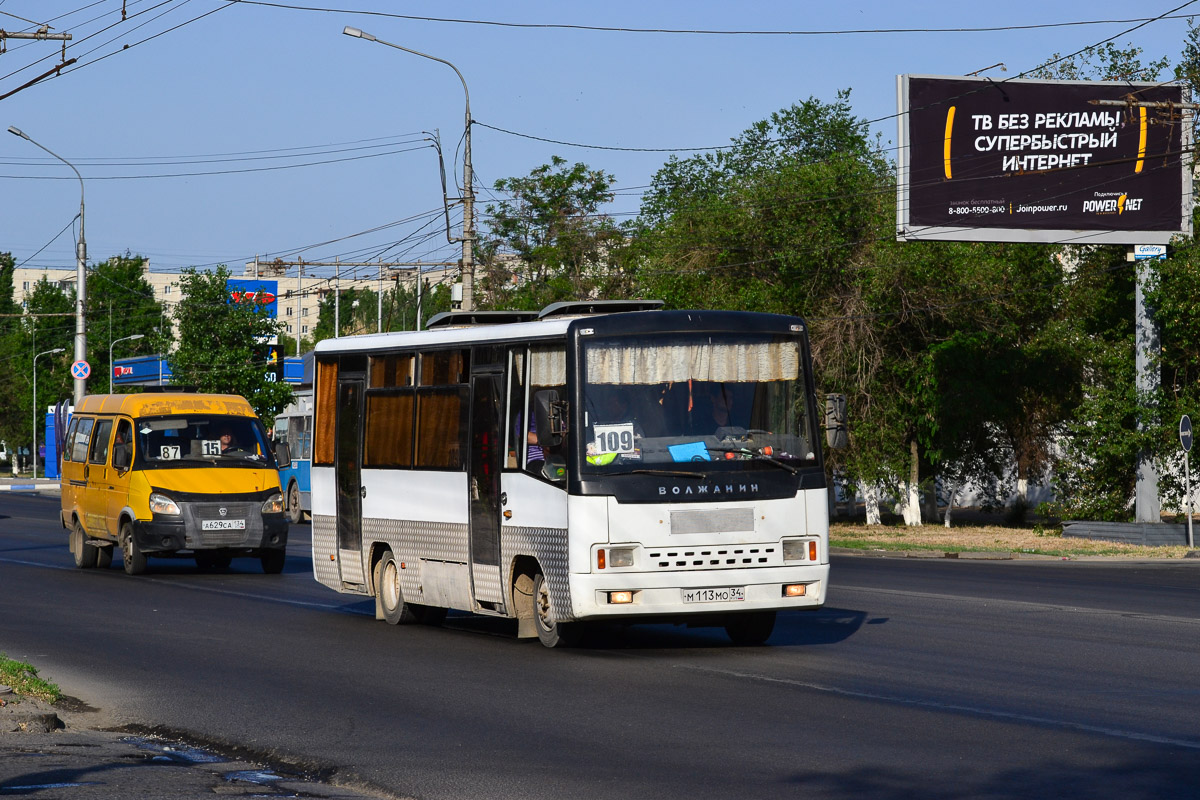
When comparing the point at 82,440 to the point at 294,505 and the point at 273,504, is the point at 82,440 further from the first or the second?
the point at 294,505

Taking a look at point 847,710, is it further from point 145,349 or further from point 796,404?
point 145,349

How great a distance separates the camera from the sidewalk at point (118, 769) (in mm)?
7602

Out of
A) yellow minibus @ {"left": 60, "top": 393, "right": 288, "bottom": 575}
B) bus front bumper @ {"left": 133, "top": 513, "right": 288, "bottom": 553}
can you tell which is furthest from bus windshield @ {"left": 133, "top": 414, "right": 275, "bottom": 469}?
bus front bumper @ {"left": 133, "top": 513, "right": 288, "bottom": 553}

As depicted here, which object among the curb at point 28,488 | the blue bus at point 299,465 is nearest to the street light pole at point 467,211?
the blue bus at point 299,465

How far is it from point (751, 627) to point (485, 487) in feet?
8.75

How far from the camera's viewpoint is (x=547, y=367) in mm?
13680

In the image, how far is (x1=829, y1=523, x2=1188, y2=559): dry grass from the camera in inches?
1257

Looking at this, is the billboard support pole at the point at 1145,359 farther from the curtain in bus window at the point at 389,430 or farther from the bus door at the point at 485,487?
the bus door at the point at 485,487

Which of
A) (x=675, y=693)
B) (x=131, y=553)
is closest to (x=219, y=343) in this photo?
(x=131, y=553)

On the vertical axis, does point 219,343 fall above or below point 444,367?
above

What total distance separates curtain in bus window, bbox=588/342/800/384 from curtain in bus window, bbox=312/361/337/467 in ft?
15.8

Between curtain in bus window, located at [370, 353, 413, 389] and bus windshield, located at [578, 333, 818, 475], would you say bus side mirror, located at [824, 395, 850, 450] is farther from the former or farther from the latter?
curtain in bus window, located at [370, 353, 413, 389]

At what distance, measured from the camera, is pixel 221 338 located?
180 ft

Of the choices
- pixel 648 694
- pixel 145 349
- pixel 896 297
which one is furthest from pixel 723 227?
pixel 145 349
